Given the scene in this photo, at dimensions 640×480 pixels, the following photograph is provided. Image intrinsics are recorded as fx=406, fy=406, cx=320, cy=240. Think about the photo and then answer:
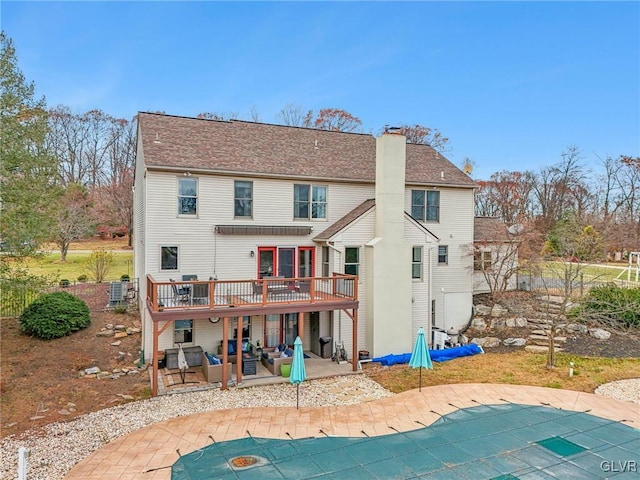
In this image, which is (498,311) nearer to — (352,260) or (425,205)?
(425,205)

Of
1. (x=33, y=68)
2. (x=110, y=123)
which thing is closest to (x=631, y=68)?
(x=33, y=68)

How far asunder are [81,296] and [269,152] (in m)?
12.2

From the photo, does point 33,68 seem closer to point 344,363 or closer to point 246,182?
point 246,182

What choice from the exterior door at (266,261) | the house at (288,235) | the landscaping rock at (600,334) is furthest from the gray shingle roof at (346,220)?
the landscaping rock at (600,334)

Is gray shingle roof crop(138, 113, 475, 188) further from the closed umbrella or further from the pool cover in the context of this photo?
the pool cover

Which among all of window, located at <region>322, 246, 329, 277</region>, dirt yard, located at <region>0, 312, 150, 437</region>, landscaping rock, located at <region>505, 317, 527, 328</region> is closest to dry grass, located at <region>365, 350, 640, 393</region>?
landscaping rock, located at <region>505, 317, 527, 328</region>

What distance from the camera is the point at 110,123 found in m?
44.7

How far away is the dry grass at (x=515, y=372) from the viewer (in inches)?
520

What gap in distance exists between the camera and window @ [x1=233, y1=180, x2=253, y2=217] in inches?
611

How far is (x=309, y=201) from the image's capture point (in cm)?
1667

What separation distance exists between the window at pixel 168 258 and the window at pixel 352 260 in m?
6.41

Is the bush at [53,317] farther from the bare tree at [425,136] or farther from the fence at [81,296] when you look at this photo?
the bare tree at [425,136]

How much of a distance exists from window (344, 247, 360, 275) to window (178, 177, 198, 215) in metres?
6.02

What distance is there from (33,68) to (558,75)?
24714 millimetres
